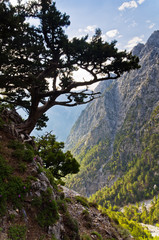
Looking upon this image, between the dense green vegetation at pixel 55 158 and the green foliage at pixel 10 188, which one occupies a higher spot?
the dense green vegetation at pixel 55 158

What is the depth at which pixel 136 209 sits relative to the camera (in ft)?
485

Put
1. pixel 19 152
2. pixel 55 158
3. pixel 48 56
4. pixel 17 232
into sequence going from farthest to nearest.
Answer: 1. pixel 55 158
2. pixel 48 56
3. pixel 19 152
4. pixel 17 232

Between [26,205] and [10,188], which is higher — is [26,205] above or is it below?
below

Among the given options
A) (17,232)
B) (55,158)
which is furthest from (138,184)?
(17,232)

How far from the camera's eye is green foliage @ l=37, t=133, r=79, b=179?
17.7m

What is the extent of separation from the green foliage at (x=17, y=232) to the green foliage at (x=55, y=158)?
1266 centimetres

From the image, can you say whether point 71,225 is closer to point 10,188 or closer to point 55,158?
point 10,188

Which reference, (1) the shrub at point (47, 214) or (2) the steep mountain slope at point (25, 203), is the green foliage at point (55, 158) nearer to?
(2) the steep mountain slope at point (25, 203)

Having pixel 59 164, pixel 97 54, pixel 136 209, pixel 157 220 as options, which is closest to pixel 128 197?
pixel 136 209

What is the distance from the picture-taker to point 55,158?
17.6m

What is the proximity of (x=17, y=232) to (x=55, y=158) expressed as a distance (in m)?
13.0

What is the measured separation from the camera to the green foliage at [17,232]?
444cm

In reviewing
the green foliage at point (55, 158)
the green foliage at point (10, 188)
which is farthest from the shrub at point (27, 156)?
the green foliage at point (55, 158)

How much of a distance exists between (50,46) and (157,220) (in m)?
173
